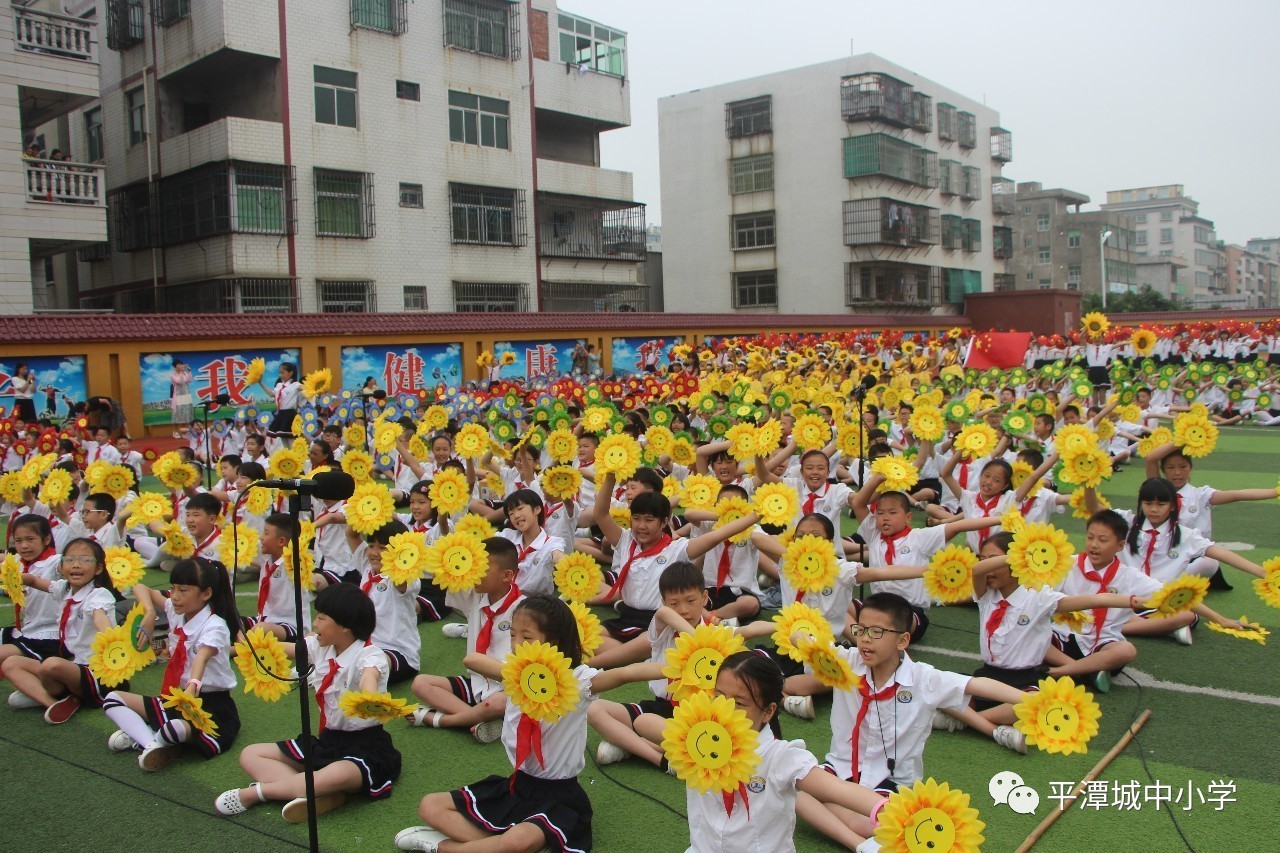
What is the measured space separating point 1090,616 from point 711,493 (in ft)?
7.71

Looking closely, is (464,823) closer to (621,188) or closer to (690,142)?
(621,188)

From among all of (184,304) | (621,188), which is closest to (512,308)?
(621,188)

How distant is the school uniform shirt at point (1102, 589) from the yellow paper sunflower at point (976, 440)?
63.1 inches

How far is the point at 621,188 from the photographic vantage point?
30.5 meters

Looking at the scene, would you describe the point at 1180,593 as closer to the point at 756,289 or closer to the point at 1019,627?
the point at 1019,627

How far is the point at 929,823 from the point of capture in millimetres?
2703

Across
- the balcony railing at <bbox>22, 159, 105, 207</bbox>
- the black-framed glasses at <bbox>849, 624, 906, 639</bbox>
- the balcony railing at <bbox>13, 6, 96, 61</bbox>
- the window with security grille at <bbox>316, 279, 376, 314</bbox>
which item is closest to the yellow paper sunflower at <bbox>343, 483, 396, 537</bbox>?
the black-framed glasses at <bbox>849, 624, 906, 639</bbox>

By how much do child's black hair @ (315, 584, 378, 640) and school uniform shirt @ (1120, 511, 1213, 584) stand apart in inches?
191

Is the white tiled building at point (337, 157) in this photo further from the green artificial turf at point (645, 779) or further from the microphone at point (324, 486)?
the microphone at point (324, 486)

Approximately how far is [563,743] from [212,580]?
7.63 feet

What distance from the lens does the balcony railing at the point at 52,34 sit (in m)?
18.0

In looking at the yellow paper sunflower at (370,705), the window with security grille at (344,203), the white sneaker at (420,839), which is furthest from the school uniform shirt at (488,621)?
the window with security grille at (344,203)

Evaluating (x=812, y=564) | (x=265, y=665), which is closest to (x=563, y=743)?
(x=265, y=665)

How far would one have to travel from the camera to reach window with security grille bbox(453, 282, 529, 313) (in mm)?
26578
